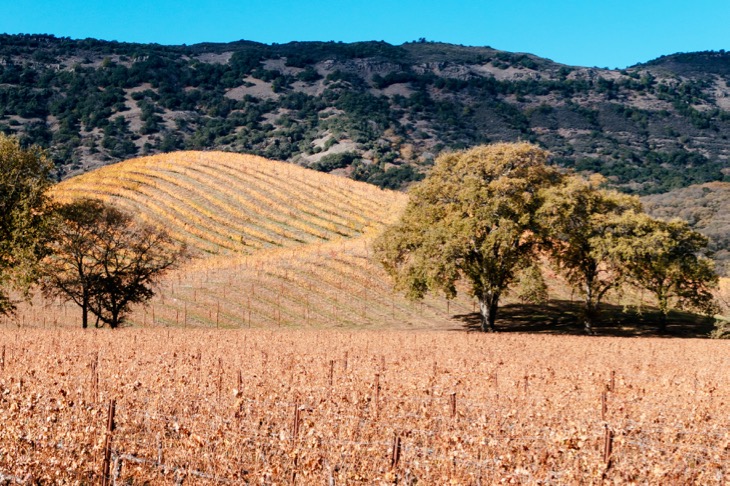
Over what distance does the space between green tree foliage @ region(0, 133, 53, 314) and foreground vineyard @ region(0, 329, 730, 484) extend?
1901 cm

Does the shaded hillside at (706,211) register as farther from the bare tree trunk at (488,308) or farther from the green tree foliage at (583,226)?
the bare tree trunk at (488,308)

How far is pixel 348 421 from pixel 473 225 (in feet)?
123

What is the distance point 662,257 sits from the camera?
54.5m

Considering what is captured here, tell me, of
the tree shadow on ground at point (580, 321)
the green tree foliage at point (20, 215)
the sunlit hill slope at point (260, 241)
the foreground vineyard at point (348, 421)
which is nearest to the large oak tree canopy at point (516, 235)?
the tree shadow on ground at point (580, 321)

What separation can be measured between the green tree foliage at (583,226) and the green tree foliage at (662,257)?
2.98ft

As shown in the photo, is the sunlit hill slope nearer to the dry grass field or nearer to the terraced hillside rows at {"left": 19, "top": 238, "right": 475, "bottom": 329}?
the terraced hillside rows at {"left": 19, "top": 238, "right": 475, "bottom": 329}

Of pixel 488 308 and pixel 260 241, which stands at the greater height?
pixel 260 241

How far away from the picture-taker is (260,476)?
36.6ft

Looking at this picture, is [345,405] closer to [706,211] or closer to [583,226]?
[583,226]

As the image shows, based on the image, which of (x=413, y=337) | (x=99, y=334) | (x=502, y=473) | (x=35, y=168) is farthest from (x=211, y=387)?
(x=35, y=168)

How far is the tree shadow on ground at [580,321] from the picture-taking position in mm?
58531

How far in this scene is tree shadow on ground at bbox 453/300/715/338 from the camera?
192 ft

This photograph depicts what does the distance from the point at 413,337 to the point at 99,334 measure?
1767cm

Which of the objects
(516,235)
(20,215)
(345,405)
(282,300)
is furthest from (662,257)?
(20,215)
